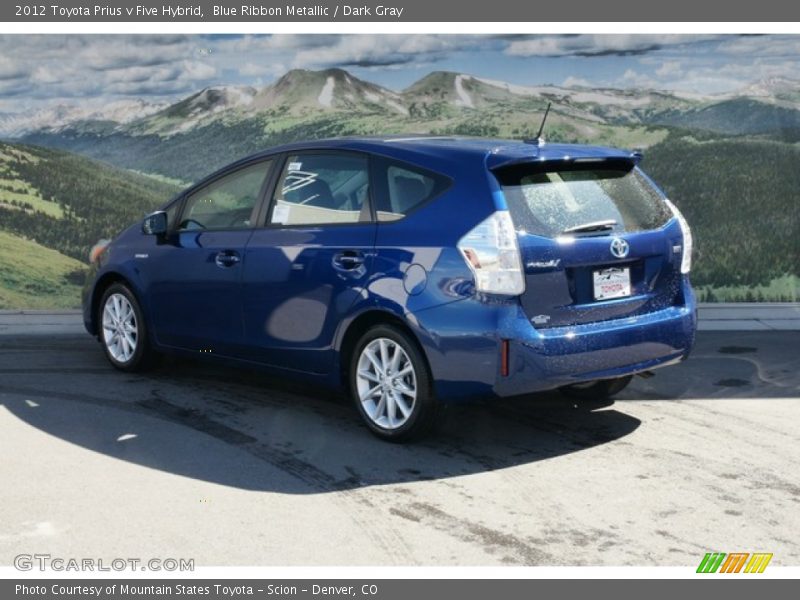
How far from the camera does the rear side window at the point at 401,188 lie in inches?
256

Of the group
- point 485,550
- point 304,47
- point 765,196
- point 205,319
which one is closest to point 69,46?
point 304,47

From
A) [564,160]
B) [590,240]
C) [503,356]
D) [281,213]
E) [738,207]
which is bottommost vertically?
[503,356]

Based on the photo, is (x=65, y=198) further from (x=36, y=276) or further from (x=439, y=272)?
(x=439, y=272)

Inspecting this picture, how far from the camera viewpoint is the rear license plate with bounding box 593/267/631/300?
639 cm

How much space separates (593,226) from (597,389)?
1.58m

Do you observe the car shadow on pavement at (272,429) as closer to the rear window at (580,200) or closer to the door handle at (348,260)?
the door handle at (348,260)

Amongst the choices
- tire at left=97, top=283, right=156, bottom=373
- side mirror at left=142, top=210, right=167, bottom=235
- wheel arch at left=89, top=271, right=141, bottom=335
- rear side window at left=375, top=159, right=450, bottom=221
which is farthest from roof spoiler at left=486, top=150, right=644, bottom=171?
wheel arch at left=89, top=271, right=141, bottom=335

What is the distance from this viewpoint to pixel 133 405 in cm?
758

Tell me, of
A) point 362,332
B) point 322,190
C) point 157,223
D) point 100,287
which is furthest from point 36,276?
point 362,332

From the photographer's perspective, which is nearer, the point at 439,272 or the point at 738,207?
the point at 439,272

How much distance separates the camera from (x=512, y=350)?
6.07 metres

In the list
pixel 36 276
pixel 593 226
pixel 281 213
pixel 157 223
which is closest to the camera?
pixel 593 226

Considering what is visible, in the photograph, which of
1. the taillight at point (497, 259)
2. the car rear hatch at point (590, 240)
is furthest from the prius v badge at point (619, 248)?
the taillight at point (497, 259)

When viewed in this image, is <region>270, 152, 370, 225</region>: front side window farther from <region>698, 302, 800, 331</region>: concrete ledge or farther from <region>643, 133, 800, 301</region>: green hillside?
<region>643, 133, 800, 301</region>: green hillside
